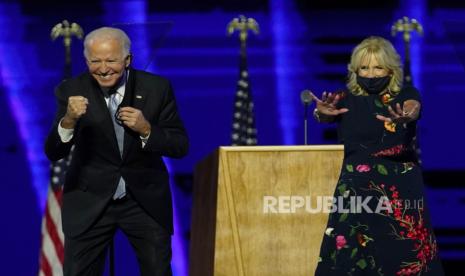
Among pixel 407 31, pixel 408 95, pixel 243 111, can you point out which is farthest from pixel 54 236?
pixel 408 95

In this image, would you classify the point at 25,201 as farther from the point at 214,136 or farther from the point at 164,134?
the point at 164,134

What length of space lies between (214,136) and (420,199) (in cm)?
495

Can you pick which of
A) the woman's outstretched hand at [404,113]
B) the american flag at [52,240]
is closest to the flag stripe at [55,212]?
the american flag at [52,240]

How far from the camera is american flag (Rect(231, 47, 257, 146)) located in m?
8.84

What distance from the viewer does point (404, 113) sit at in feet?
13.9

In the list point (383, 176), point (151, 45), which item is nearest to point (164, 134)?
point (383, 176)

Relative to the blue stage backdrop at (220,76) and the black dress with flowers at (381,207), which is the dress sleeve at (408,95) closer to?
the black dress with flowers at (381,207)

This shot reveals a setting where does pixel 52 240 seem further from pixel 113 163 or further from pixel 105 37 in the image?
pixel 105 37

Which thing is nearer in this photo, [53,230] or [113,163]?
[113,163]

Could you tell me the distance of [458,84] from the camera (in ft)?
30.1

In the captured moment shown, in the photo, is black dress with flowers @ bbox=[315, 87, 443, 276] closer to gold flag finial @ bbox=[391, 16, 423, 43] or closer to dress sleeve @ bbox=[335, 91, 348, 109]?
dress sleeve @ bbox=[335, 91, 348, 109]

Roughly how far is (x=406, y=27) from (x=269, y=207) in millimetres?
4241

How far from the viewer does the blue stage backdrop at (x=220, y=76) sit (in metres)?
8.91

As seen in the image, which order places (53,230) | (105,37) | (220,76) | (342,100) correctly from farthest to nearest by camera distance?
(220,76) < (53,230) < (342,100) < (105,37)
